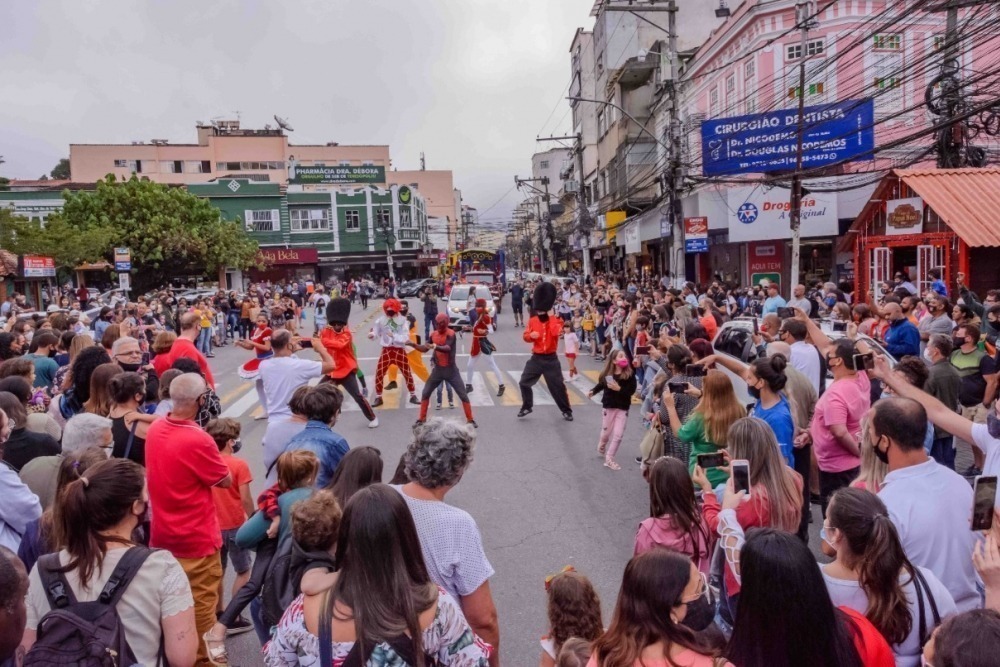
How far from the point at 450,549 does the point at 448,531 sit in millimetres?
77

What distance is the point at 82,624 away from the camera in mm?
2723

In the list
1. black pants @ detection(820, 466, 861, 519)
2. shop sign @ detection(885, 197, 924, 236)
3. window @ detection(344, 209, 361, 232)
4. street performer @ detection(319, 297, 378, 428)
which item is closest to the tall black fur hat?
street performer @ detection(319, 297, 378, 428)

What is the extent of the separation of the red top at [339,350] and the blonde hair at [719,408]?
615 centimetres

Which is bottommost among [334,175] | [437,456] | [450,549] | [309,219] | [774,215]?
[450,549]

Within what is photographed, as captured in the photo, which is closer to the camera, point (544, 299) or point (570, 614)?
point (570, 614)

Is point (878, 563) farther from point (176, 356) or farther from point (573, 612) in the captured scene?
point (176, 356)

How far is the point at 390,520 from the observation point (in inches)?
105

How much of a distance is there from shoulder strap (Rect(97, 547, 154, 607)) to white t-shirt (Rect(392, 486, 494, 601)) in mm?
1043

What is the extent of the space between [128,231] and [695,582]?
128ft

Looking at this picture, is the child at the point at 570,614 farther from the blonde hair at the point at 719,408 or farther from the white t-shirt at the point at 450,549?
the blonde hair at the point at 719,408

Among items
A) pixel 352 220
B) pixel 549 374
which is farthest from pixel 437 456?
pixel 352 220

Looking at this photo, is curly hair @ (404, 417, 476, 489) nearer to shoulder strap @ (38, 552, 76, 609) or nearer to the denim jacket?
Answer: shoulder strap @ (38, 552, 76, 609)

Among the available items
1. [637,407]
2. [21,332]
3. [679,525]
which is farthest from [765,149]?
[679,525]

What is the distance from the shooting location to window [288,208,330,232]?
64375 mm
